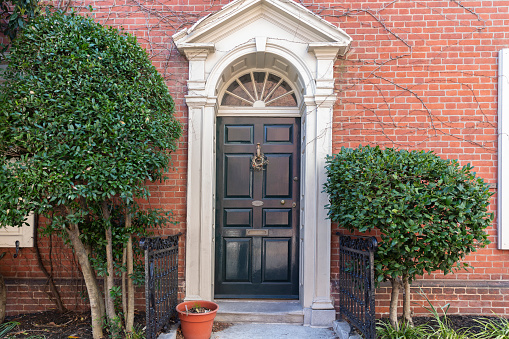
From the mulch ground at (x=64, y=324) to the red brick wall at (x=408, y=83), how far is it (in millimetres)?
203

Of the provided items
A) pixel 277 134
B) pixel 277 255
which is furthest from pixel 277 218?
pixel 277 134

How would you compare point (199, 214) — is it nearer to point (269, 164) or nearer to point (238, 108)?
point (269, 164)

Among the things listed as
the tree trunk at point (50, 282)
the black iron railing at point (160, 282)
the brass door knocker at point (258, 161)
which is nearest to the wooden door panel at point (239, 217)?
the brass door knocker at point (258, 161)

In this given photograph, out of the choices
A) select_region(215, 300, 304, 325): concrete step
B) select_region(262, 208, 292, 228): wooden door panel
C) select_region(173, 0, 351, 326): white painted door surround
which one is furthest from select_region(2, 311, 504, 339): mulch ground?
select_region(262, 208, 292, 228): wooden door panel

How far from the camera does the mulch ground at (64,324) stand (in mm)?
3805

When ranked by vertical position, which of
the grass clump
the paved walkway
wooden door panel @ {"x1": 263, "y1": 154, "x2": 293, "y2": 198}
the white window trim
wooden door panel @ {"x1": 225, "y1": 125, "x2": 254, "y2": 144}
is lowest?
the paved walkway

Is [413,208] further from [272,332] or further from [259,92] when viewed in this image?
[259,92]

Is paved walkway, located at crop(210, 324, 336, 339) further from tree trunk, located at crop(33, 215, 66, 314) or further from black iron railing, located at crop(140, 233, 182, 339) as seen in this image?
tree trunk, located at crop(33, 215, 66, 314)

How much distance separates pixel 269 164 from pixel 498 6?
11.0ft

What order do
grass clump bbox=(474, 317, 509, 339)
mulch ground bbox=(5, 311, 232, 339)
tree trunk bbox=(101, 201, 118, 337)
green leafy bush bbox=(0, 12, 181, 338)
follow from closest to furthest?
green leafy bush bbox=(0, 12, 181, 338) → grass clump bbox=(474, 317, 509, 339) → tree trunk bbox=(101, 201, 118, 337) → mulch ground bbox=(5, 311, 232, 339)

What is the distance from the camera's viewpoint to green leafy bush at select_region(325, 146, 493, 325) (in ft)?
10.8

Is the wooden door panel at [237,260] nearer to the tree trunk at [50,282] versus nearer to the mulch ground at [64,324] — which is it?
the mulch ground at [64,324]

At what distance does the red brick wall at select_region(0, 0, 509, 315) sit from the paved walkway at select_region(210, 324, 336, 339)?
2.63 feet

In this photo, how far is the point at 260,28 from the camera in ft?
14.7
